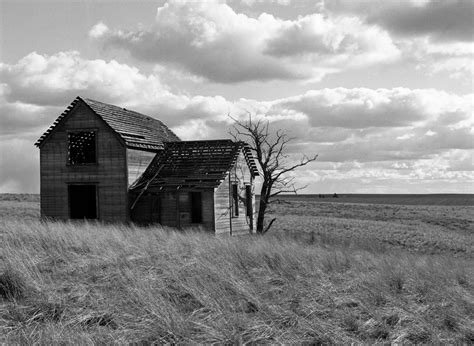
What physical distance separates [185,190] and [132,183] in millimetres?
2992

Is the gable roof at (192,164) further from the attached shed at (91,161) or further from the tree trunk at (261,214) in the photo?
the tree trunk at (261,214)

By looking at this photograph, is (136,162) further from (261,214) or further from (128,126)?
(261,214)

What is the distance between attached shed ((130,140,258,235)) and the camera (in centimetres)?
2409

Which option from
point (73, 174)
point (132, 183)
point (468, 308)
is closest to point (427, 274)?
point (468, 308)

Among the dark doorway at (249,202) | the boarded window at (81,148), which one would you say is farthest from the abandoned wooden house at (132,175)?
the dark doorway at (249,202)

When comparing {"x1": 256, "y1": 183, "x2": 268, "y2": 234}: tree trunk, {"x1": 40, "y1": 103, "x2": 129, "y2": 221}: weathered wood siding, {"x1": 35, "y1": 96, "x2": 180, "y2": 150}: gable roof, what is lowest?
{"x1": 256, "y1": 183, "x2": 268, "y2": 234}: tree trunk

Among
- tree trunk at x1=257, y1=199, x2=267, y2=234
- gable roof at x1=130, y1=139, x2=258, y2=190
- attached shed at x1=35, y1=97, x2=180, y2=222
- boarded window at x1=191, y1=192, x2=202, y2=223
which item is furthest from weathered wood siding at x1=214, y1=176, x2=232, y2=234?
attached shed at x1=35, y1=97, x2=180, y2=222

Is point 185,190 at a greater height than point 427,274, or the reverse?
point 185,190

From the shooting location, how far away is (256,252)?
1239 cm

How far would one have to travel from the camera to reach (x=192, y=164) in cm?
2573

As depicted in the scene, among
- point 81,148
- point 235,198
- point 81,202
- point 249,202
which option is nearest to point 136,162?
point 81,148

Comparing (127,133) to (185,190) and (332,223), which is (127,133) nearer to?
(185,190)

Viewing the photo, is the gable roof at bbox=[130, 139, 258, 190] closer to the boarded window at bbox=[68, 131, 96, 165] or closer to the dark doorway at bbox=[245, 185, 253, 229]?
the dark doorway at bbox=[245, 185, 253, 229]

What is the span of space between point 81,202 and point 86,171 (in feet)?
6.05
